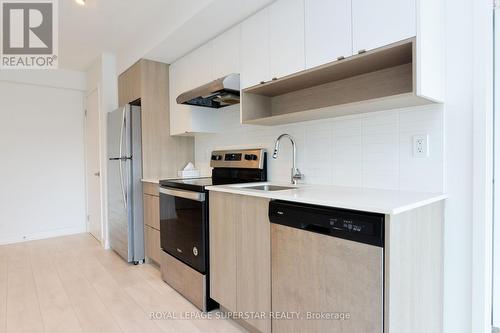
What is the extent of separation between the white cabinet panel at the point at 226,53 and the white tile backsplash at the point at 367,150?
56cm

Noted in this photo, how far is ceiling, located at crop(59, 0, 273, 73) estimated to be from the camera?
2195 millimetres

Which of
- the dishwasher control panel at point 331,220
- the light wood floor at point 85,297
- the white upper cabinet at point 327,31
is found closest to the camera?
the dishwasher control panel at point 331,220

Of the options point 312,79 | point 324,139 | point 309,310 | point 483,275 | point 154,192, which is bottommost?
point 309,310

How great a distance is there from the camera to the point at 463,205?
1.44 meters

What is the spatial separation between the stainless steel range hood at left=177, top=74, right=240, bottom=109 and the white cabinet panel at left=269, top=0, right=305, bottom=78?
1.16 feet

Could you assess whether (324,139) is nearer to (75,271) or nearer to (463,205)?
(463,205)

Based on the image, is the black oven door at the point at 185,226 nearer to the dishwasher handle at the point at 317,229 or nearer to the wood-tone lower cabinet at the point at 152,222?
the wood-tone lower cabinet at the point at 152,222

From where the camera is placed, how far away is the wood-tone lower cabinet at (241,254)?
1.63m

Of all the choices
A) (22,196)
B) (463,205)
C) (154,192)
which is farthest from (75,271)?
(463,205)

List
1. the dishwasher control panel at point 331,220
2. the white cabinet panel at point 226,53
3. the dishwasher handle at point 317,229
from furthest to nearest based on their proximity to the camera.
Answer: the white cabinet panel at point 226,53
the dishwasher handle at point 317,229
the dishwasher control panel at point 331,220

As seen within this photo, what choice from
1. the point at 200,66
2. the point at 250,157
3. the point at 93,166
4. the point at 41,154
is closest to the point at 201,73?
the point at 200,66

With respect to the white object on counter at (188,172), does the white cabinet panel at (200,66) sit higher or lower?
higher

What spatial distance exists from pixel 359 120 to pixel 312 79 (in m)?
0.39

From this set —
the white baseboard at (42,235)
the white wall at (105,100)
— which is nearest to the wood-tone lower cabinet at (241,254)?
the white wall at (105,100)
